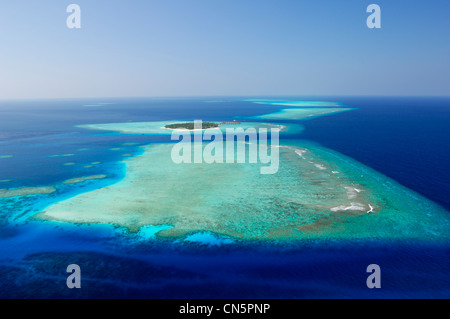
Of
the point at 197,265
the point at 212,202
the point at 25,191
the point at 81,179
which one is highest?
the point at 81,179

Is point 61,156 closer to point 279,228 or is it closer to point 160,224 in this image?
point 160,224

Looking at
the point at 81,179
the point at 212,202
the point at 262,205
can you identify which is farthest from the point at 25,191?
the point at 262,205

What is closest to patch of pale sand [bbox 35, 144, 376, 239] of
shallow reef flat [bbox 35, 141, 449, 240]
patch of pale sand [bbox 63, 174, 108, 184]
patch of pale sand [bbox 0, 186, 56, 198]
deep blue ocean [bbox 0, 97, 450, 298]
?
shallow reef flat [bbox 35, 141, 449, 240]

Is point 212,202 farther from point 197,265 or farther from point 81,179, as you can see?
point 81,179

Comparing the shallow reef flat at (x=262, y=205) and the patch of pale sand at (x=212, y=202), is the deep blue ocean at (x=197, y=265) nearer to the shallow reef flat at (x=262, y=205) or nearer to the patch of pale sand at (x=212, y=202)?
the shallow reef flat at (x=262, y=205)

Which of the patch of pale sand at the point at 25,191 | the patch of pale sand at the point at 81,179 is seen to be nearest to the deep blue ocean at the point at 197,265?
the patch of pale sand at the point at 25,191

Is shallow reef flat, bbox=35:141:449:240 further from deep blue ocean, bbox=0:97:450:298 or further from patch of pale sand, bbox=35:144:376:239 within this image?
deep blue ocean, bbox=0:97:450:298
